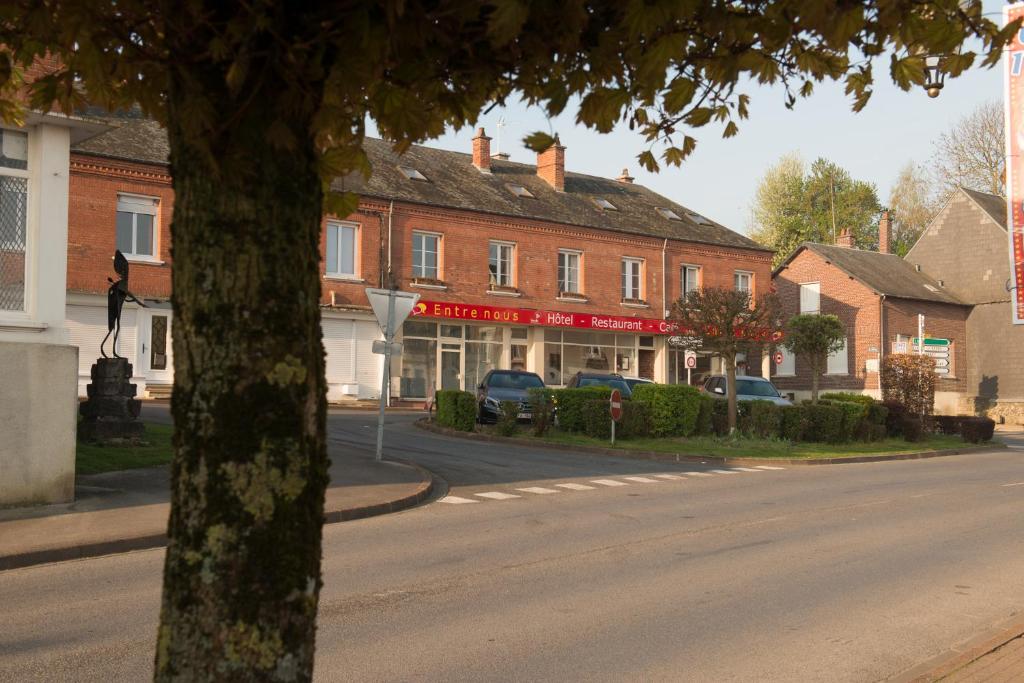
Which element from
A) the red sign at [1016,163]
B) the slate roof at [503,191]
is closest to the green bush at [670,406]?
the red sign at [1016,163]

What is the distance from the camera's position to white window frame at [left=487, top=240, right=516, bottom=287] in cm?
3675

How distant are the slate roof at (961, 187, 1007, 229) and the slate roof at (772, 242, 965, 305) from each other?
4.20m

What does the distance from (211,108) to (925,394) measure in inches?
1268

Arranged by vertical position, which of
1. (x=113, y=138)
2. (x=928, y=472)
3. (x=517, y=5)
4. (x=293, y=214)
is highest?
(x=113, y=138)

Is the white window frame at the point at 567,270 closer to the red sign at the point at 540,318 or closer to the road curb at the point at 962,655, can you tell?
the red sign at the point at 540,318

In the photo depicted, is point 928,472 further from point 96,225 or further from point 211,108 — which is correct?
point 96,225

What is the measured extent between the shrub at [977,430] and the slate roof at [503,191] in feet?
50.9

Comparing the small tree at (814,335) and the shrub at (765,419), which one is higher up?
the small tree at (814,335)

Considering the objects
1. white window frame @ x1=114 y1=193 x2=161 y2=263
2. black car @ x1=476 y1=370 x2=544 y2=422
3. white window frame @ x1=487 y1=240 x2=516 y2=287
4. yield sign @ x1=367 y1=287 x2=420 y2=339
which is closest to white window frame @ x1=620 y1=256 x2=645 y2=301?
white window frame @ x1=487 y1=240 x2=516 y2=287

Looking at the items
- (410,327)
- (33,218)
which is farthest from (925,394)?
(33,218)

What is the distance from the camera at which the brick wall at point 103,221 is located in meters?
28.0

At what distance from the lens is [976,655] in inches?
220

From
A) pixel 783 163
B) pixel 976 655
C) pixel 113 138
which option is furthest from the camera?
pixel 783 163

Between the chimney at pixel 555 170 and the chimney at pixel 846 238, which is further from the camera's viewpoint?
the chimney at pixel 846 238
